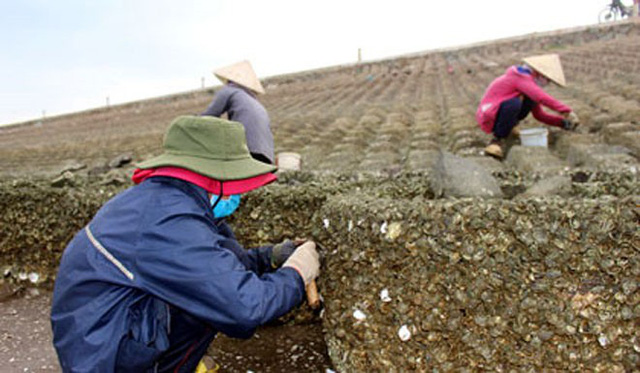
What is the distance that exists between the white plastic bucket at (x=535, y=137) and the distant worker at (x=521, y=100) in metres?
0.23

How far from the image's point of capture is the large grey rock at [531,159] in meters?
3.88

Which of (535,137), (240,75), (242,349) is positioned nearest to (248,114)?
(240,75)

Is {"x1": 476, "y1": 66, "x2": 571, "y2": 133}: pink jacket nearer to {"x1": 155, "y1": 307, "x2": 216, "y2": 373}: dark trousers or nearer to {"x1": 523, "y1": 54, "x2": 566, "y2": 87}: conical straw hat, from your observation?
{"x1": 523, "y1": 54, "x2": 566, "y2": 87}: conical straw hat

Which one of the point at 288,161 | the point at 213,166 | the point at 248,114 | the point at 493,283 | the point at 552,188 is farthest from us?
the point at 288,161

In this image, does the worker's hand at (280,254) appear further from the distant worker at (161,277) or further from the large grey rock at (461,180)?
the large grey rock at (461,180)

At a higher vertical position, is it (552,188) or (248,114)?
(248,114)

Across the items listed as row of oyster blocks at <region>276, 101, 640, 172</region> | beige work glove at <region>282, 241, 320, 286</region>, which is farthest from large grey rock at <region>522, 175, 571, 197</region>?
beige work glove at <region>282, 241, 320, 286</region>

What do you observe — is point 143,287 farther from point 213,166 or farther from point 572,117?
point 572,117

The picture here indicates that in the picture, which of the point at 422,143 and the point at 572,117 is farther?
the point at 422,143

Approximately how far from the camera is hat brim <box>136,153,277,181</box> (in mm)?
1678

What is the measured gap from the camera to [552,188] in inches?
94.7

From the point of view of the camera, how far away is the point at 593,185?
8.16 feet

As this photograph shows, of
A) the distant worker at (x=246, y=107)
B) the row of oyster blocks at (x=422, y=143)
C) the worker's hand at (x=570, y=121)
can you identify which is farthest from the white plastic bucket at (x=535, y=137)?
the distant worker at (x=246, y=107)

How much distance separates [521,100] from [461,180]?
2627 millimetres
